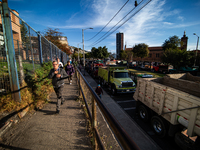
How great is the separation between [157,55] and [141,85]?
185 ft

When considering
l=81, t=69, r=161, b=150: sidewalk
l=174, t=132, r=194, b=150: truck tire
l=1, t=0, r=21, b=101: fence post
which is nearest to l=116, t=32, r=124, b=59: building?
l=81, t=69, r=161, b=150: sidewalk

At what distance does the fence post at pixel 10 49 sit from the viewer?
299 centimetres

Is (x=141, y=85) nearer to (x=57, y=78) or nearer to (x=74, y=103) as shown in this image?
(x=74, y=103)

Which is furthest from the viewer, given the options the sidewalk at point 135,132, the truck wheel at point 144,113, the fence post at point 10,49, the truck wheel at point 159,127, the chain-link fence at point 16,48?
the truck wheel at point 144,113

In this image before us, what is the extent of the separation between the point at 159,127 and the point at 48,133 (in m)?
4.65

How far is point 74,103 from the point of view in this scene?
417 centimetres

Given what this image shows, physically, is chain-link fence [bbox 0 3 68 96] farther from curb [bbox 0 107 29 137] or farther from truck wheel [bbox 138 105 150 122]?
truck wheel [bbox 138 105 150 122]

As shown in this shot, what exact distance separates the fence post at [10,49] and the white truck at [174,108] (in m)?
5.18

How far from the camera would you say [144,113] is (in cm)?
592

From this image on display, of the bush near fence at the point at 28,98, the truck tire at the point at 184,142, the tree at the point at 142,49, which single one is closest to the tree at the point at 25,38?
the bush near fence at the point at 28,98

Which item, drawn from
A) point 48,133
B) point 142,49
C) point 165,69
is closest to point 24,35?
point 48,133

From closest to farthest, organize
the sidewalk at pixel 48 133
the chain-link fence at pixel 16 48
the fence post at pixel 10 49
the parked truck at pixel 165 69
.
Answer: the sidewalk at pixel 48 133, the fence post at pixel 10 49, the chain-link fence at pixel 16 48, the parked truck at pixel 165 69

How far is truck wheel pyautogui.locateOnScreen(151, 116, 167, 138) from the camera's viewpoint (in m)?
4.56

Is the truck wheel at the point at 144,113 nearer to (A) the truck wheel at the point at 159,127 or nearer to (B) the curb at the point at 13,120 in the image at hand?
(A) the truck wheel at the point at 159,127
